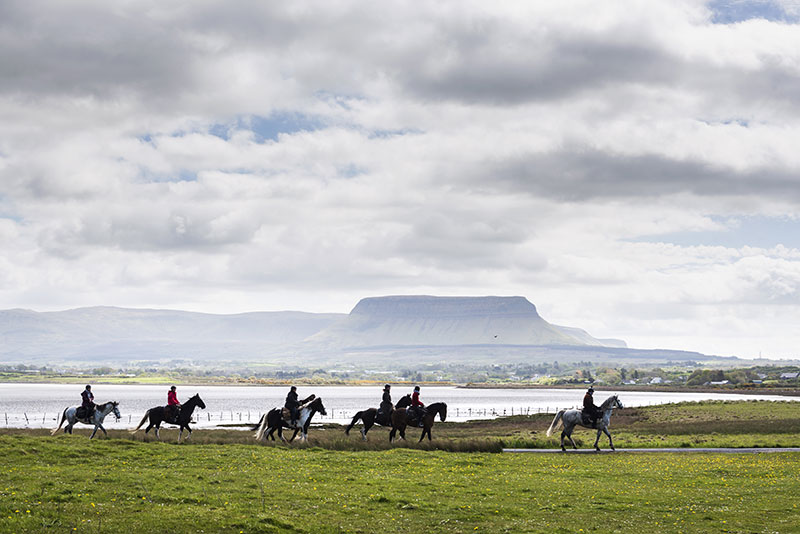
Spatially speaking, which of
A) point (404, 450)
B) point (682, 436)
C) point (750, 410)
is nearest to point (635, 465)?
point (404, 450)

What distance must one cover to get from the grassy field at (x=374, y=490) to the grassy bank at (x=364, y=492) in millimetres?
59

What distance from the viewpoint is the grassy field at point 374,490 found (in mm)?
19328

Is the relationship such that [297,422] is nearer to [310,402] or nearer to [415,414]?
[310,402]

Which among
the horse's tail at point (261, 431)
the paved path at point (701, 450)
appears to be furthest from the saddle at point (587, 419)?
the horse's tail at point (261, 431)

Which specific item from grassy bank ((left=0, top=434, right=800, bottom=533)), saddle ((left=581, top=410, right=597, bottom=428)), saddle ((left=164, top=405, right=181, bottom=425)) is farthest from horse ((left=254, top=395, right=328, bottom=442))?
saddle ((left=581, top=410, right=597, bottom=428))

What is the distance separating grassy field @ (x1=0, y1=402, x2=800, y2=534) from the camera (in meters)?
19.3

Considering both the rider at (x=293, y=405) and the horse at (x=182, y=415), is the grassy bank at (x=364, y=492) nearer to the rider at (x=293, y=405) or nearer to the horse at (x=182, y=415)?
the horse at (x=182, y=415)

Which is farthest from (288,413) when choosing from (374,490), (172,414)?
(374,490)

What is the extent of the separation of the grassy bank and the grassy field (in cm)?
6

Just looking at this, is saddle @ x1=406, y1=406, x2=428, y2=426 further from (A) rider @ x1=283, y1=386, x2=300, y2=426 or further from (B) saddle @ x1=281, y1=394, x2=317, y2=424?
(A) rider @ x1=283, y1=386, x2=300, y2=426

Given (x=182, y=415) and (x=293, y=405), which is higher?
(x=293, y=405)

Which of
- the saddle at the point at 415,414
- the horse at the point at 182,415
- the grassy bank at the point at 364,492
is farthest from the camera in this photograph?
the saddle at the point at 415,414

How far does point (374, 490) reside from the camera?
80.1 feet

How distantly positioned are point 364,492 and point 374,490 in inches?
20.8
